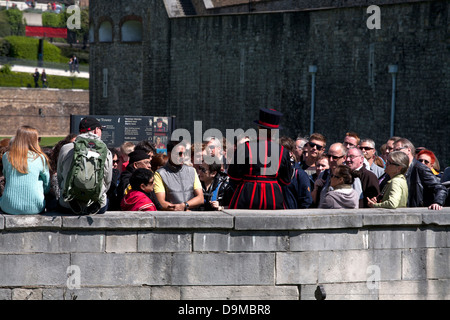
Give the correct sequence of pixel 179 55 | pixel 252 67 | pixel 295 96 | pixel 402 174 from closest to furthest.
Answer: pixel 402 174
pixel 295 96
pixel 252 67
pixel 179 55

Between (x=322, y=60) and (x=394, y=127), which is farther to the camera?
(x=322, y=60)

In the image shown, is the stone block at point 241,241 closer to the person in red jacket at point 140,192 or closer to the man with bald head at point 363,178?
the person in red jacket at point 140,192

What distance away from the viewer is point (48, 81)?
196 ft

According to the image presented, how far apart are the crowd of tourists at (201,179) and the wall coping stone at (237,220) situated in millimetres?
140

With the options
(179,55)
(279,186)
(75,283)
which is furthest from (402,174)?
(179,55)

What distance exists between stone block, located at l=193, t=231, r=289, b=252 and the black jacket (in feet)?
6.32

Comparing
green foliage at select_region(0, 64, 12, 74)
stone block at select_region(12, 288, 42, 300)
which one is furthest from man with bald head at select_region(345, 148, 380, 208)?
green foliage at select_region(0, 64, 12, 74)

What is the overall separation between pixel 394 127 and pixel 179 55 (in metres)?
13.1

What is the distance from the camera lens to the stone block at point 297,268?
757 cm

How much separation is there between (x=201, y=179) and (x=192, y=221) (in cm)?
182

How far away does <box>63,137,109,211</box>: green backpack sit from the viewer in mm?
6824

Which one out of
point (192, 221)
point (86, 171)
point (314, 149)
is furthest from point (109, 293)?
point (314, 149)
